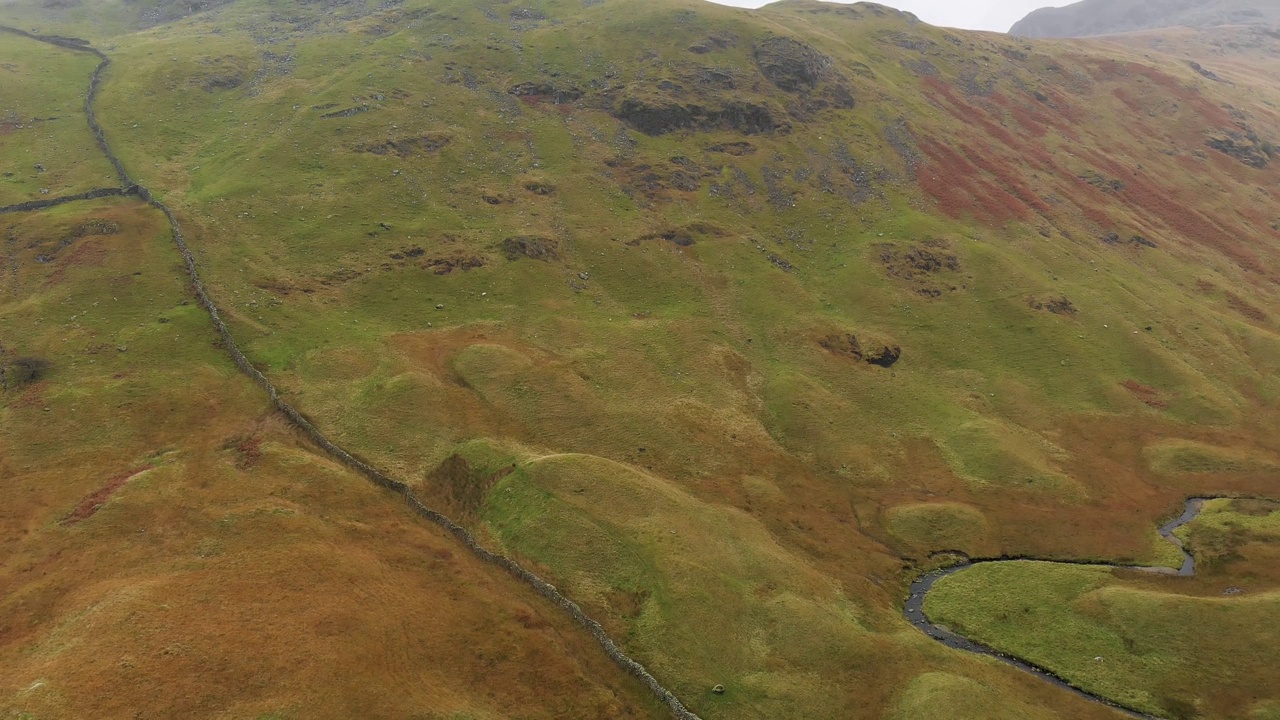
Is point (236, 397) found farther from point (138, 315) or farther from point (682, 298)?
point (682, 298)

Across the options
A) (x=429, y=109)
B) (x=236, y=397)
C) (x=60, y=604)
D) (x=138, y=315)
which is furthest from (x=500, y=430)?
(x=429, y=109)

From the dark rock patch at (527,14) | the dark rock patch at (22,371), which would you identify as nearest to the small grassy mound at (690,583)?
the dark rock patch at (22,371)

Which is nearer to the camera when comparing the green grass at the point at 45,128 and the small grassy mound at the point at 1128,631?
the small grassy mound at the point at 1128,631

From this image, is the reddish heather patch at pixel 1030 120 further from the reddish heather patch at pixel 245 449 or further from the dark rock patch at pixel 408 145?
the reddish heather patch at pixel 245 449

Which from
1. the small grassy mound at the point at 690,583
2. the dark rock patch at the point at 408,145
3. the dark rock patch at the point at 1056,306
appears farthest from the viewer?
the dark rock patch at the point at 408,145

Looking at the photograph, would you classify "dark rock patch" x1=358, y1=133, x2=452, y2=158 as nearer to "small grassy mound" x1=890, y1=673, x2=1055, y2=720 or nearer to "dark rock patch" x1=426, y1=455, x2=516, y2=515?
"dark rock patch" x1=426, y1=455, x2=516, y2=515

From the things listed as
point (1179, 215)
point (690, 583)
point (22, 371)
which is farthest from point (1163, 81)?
point (22, 371)
